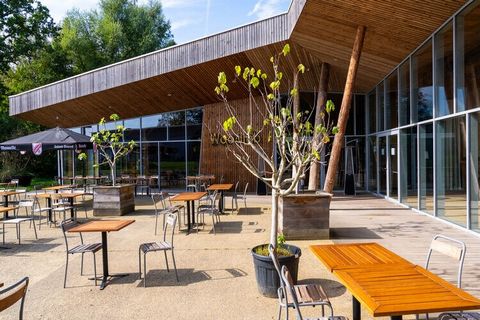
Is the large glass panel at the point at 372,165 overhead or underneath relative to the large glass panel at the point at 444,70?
underneath

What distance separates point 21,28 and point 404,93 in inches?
934

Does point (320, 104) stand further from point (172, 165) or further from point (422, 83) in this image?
point (172, 165)

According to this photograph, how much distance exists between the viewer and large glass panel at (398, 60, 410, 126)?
33.4 ft

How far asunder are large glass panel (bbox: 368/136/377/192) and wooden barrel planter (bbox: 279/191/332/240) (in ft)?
25.1

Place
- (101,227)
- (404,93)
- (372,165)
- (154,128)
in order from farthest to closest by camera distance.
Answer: (154,128), (372,165), (404,93), (101,227)

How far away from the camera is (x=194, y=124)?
52.2 feet

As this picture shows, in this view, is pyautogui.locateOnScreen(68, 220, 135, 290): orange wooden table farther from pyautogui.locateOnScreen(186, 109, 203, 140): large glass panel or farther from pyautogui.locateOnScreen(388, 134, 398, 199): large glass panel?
pyautogui.locateOnScreen(186, 109, 203, 140): large glass panel

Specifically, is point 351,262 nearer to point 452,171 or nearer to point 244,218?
point 452,171

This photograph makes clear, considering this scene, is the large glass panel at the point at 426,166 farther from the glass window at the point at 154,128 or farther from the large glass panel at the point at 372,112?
the glass window at the point at 154,128

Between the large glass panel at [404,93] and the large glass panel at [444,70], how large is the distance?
1922 mm

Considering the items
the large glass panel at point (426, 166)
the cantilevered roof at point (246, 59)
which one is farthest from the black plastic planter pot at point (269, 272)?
the large glass panel at point (426, 166)

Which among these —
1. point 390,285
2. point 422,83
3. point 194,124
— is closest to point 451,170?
point 422,83

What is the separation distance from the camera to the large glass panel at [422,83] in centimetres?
863

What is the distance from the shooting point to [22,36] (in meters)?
24.6
